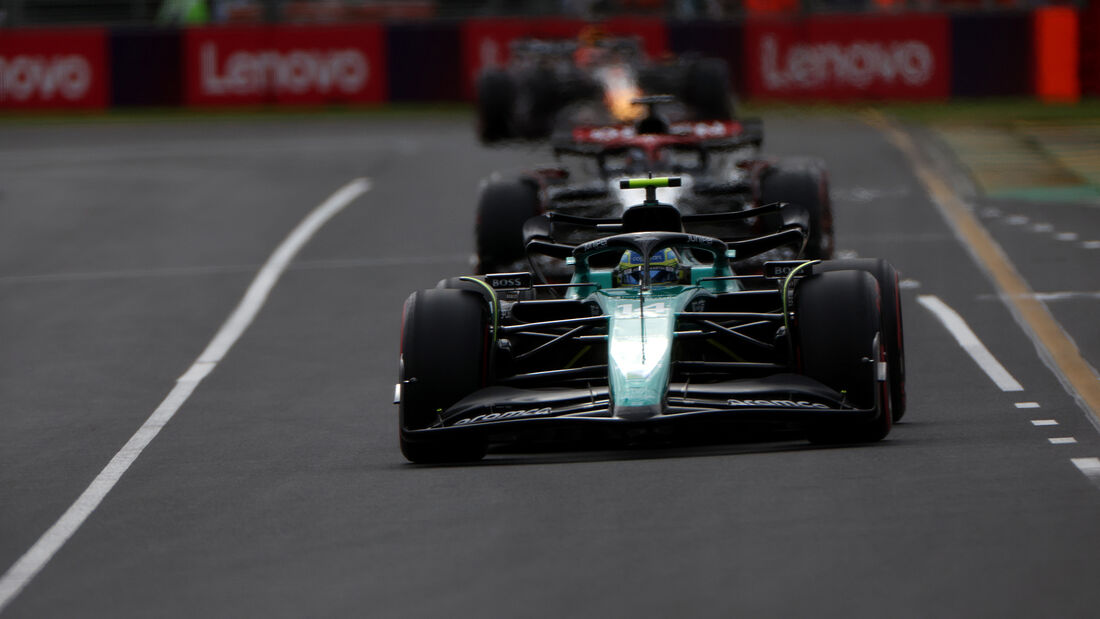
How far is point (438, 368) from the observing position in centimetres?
1027

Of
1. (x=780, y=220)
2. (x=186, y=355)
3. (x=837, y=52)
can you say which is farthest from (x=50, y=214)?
(x=837, y=52)

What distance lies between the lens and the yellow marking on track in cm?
1204

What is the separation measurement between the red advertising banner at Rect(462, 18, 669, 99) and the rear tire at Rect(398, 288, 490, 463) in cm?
2474

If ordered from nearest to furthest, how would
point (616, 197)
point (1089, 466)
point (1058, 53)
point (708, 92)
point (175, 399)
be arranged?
point (1089, 466) < point (175, 399) < point (616, 197) < point (708, 92) < point (1058, 53)

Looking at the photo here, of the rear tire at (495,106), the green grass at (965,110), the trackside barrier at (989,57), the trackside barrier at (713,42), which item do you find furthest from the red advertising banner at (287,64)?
the trackside barrier at (989,57)

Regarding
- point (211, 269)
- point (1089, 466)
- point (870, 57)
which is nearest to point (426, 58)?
point (870, 57)

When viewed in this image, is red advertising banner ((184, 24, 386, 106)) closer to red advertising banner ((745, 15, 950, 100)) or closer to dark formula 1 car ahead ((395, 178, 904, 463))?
red advertising banner ((745, 15, 950, 100))

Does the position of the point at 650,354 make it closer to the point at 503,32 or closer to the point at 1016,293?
the point at 1016,293

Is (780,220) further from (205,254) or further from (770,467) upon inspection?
(205,254)

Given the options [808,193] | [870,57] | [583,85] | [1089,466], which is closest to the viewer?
[1089,466]

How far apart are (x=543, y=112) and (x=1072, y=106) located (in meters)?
9.05

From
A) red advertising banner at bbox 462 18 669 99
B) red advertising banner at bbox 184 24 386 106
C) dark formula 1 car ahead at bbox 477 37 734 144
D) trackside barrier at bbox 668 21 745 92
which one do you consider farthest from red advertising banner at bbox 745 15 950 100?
red advertising banner at bbox 184 24 386 106

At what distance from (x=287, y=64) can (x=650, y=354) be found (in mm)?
26349

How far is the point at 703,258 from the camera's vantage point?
12.1 m
